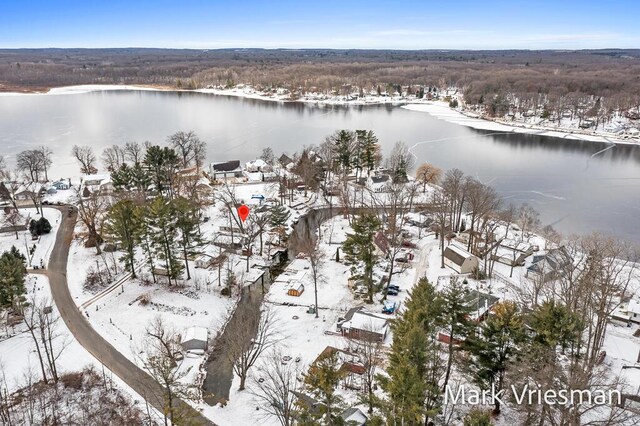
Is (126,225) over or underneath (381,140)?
over

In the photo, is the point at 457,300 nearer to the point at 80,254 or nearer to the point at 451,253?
the point at 451,253

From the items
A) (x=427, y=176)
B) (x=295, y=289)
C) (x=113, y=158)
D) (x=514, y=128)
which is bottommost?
(x=295, y=289)

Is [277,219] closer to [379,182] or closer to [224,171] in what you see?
[379,182]

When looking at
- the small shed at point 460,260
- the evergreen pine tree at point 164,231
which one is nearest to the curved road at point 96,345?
the evergreen pine tree at point 164,231

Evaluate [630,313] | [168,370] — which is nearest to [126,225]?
Answer: [168,370]

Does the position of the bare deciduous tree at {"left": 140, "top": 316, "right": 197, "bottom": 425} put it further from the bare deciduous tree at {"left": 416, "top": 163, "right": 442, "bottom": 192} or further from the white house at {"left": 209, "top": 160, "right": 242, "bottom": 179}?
the bare deciduous tree at {"left": 416, "top": 163, "right": 442, "bottom": 192}

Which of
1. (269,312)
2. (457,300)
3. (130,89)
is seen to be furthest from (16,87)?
(457,300)
